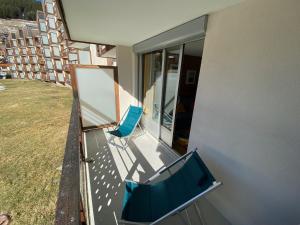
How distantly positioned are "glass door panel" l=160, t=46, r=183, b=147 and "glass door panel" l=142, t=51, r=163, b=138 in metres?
0.15

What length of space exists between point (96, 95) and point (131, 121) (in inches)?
49.2

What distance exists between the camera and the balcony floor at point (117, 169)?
65.3 inches

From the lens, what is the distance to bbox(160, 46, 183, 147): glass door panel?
2.46m

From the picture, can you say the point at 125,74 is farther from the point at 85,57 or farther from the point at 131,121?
the point at 85,57

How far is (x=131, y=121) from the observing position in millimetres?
3371

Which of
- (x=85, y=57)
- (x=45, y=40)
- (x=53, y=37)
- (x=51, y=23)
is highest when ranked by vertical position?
(x=51, y=23)

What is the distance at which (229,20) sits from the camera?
4.43ft

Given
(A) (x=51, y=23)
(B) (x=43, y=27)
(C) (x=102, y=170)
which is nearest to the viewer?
(C) (x=102, y=170)

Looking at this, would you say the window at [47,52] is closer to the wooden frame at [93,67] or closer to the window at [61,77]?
the window at [61,77]

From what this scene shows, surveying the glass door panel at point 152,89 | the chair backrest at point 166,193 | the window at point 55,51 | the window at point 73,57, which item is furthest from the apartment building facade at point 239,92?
the window at point 55,51

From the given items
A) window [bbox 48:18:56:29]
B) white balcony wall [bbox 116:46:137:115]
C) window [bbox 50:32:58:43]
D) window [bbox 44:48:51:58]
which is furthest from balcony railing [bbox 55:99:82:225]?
window [bbox 44:48:51:58]

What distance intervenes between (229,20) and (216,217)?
86.5 inches

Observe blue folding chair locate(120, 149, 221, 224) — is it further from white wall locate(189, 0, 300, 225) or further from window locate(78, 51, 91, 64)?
window locate(78, 51, 91, 64)

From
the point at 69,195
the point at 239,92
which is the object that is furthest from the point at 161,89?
the point at 69,195
